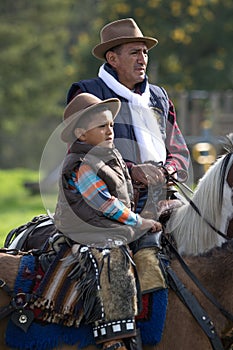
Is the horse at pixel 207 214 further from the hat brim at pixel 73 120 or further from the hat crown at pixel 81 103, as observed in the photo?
the hat crown at pixel 81 103

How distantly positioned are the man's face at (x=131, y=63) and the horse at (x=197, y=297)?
1352mm

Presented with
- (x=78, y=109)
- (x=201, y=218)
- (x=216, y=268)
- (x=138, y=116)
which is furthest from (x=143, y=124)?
(x=216, y=268)

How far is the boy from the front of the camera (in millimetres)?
4820

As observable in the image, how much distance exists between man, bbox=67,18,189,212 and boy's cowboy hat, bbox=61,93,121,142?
58 cm

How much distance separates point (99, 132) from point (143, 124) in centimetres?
80

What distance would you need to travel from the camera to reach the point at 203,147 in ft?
65.4

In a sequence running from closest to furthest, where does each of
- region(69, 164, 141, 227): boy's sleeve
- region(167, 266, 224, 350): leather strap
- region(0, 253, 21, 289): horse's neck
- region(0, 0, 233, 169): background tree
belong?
region(69, 164, 141, 227): boy's sleeve → region(167, 266, 224, 350): leather strap → region(0, 253, 21, 289): horse's neck → region(0, 0, 233, 169): background tree

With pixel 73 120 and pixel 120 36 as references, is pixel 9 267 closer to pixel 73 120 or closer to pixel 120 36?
pixel 73 120

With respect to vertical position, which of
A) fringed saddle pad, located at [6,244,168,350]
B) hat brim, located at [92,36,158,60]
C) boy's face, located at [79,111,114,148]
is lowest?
fringed saddle pad, located at [6,244,168,350]

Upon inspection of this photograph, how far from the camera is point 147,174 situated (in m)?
5.32

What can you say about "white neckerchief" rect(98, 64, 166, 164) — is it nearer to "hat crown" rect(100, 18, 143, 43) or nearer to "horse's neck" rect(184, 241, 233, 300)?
"hat crown" rect(100, 18, 143, 43)

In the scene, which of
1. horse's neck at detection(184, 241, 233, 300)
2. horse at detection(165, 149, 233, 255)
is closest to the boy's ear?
horse at detection(165, 149, 233, 255)

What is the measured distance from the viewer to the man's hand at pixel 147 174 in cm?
531

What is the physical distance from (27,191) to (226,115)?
590 centimetres
